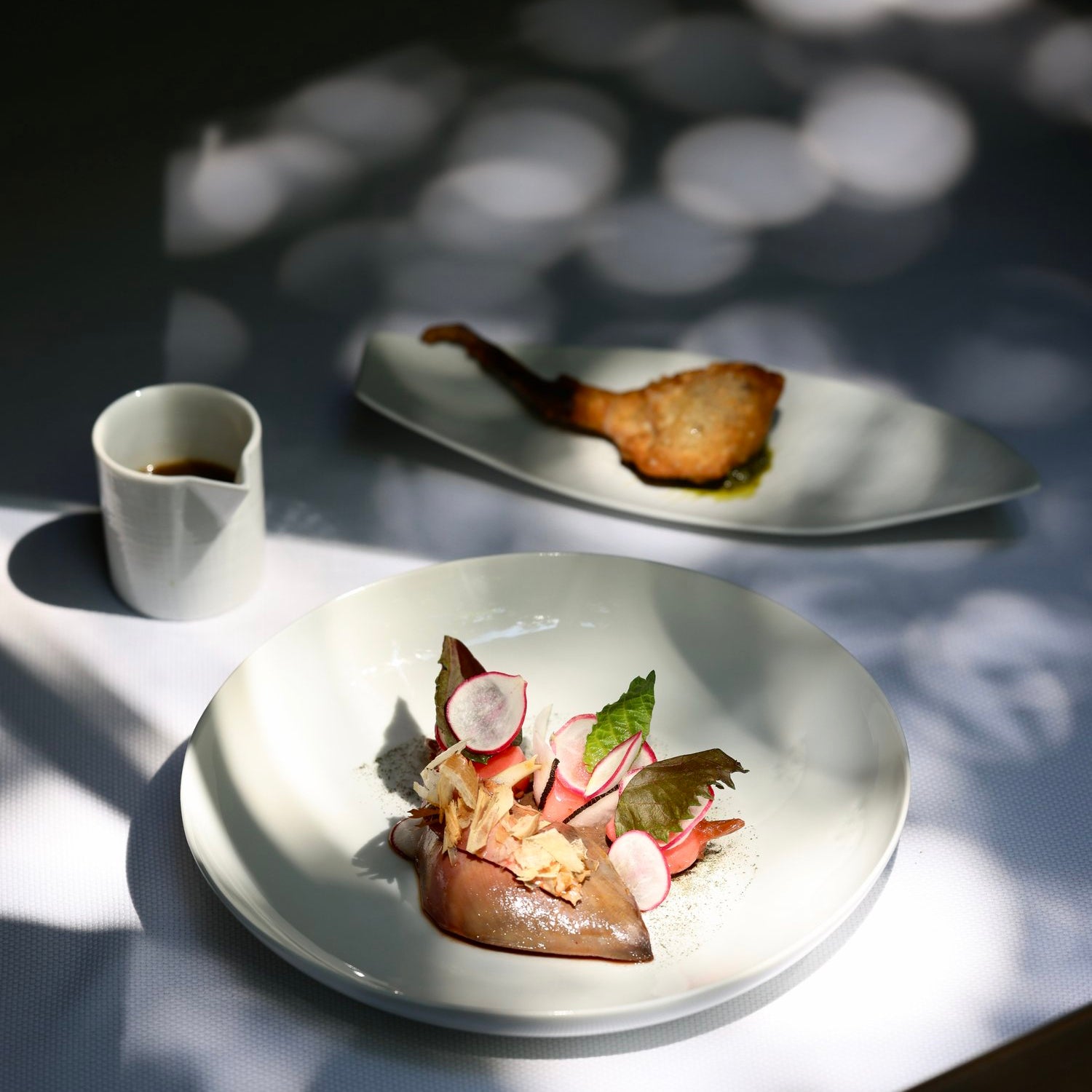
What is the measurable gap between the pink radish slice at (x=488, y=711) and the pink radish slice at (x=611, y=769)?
80 mm

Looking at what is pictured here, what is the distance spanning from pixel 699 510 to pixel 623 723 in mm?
468

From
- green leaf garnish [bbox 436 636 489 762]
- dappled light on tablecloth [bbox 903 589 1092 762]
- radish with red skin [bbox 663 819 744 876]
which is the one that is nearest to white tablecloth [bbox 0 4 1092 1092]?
dappled light on tablecloth [bbox 903 589 1092 762]

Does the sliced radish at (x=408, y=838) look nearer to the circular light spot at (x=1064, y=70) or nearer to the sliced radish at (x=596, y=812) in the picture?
the sliced radish at (x=596, y=812)

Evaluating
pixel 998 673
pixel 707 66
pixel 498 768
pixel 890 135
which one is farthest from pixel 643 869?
pixel 707 66

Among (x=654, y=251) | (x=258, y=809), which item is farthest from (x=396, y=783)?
(x=654, y=251)

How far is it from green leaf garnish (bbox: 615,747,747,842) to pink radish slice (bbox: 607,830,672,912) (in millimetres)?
12

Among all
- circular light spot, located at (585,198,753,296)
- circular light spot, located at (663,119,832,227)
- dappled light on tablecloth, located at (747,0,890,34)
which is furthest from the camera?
dappled light on tablecloth, located at (747,0,890,34)

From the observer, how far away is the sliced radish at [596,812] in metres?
1.05

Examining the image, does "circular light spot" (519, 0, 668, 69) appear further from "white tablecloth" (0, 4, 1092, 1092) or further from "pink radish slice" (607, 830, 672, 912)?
"pink radish slice" (607, 830, 672, 912)

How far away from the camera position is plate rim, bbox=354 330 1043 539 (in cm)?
143

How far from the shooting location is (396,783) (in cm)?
114

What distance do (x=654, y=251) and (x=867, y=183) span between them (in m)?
0.40

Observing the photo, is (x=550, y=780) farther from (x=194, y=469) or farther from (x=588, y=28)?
(x=588, y=28)

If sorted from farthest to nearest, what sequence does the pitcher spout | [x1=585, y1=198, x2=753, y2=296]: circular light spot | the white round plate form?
[x1=585, y1=198, x2=753, y2=296]: circular light spot
the pitcher spout
the white round plate
